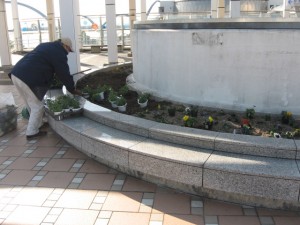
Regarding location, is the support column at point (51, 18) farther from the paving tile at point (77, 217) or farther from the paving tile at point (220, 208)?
the paving tile at point (220, 208)

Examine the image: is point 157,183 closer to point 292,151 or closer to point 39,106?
point 292,151

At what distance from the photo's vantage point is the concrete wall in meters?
4.77

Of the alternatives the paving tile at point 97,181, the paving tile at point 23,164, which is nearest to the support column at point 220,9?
the paving tile at point 23,164

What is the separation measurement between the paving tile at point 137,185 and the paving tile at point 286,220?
53.3 inches

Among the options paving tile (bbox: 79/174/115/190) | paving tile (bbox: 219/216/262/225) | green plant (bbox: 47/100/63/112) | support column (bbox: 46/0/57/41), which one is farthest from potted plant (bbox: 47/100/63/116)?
support column (bbox: 46/0/57/41)

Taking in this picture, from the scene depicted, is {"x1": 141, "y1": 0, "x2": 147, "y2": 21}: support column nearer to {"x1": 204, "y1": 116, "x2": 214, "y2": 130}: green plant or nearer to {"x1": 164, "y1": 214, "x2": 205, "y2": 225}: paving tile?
{"x1": 204, "y1": 116, "x2": 214, "y2": 130}: green plant

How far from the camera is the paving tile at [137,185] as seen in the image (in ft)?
13.4

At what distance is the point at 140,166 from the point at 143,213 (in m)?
0.61

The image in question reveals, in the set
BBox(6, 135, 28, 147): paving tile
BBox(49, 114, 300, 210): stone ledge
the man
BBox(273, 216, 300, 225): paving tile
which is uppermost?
the man

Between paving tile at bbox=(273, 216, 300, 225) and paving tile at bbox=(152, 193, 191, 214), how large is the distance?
85 centimetres

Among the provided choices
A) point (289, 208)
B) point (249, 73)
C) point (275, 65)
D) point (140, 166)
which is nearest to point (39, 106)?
point (140, 166)

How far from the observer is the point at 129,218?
11.6 ft

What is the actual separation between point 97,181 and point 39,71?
7.33ft

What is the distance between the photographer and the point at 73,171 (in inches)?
181
